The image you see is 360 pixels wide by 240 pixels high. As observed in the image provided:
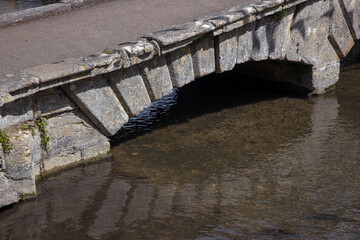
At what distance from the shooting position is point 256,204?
13.2 feet

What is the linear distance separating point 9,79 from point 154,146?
1848 mm

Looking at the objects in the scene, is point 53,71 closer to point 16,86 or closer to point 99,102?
point 16,86

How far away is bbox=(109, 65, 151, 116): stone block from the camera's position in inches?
187

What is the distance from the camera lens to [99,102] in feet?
15.3

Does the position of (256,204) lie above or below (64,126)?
below

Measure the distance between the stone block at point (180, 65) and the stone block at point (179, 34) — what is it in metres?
0.19

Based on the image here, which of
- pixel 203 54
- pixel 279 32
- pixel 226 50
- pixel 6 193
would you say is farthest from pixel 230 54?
pixel 6 193

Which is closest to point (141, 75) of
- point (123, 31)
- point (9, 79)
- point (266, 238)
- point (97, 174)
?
point (123, 31)

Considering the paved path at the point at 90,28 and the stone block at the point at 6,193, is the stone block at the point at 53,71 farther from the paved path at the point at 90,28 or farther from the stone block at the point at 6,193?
the stone block at the point at 6,193

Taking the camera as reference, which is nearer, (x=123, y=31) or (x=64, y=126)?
(x=64, y=126)

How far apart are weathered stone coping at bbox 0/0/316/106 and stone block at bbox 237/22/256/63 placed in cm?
17

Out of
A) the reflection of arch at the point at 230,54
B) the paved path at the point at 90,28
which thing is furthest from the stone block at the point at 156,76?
the paved path at the point at 90,28

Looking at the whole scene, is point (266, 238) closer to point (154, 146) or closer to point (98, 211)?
point (98, 211)

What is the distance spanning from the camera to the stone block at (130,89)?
4.74 m
